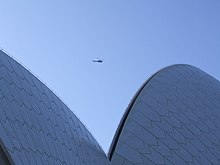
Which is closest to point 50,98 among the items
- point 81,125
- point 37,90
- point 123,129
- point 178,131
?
point 37,90

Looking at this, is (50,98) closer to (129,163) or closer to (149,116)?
(129,163)

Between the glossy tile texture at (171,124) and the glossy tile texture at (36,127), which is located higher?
the glossy tile texture at (36,127)

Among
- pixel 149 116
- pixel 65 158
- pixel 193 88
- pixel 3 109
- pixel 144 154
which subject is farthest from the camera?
pixel 193 88

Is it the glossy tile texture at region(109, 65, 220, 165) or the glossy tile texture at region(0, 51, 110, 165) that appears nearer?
the glossy tile texture at region(0, 51, 110, 165)

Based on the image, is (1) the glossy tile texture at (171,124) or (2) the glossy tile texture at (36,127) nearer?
(2) the glossy tile texture at (36,127)

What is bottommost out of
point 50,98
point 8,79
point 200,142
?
point 200,142

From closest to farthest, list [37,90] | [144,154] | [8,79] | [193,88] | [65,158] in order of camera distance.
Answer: [8,79] → [65,158] → [37,90] → [144,154] → [193,88]
